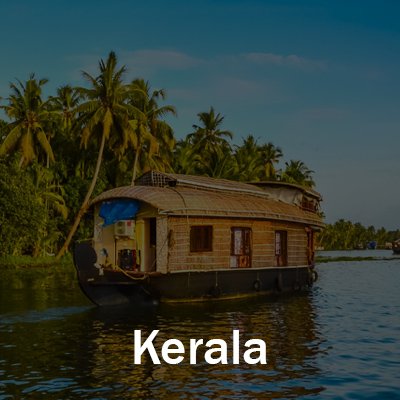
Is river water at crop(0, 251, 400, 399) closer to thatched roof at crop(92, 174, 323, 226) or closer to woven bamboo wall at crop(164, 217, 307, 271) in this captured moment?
woven bamboo wall at crop(164, 217, 307, 271)

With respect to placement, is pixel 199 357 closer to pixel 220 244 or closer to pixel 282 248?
pixel 220 244

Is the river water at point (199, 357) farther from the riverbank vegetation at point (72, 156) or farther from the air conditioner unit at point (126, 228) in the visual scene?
the riverbank vegetation at point (72, 156)

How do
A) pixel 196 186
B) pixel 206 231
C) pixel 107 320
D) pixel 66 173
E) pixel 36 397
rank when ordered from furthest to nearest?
pixel 66 173, pixel 196 186, pixel 206 231, pixel 107 320, pixel 36 397

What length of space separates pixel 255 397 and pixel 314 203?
68.7ft

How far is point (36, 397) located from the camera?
873 cm

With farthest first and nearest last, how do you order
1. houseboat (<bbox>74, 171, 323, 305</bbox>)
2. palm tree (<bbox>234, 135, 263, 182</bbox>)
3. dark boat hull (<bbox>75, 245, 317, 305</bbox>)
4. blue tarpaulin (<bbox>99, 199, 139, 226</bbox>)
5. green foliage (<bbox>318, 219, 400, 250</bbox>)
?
green foliage (<bbox>318, 219, 400, 250</bbox>) → palm tree (<bbox>234, 135, 263, 182</bbox>) → blue tarpaulin (<bbox>99, 199, 139, 226</bbox>) → houseboat (<bbox>74, 171, 323, 305</bbox>) → dark boat hull (<bbox>75, 245, 317, 305</bbox>)

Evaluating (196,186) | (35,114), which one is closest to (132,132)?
(35,114)

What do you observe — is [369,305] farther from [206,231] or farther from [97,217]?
[97,217]

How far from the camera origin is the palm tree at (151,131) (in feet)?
125

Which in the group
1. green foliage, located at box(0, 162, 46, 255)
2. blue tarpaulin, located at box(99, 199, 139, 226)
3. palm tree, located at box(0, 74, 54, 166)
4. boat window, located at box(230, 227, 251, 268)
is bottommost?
boat window, located at box(230, 227, 251, 268)

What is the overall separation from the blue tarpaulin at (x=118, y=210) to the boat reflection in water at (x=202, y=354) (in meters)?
2.61

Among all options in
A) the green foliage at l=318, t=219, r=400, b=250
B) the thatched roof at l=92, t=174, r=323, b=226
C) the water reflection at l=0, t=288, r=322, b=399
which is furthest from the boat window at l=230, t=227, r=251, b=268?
the green foliage at l=318, t=219, r=400, b=250

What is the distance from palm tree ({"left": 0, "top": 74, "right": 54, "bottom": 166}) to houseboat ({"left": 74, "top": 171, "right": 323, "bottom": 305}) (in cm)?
1803

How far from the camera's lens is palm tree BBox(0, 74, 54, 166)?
1433 inches
